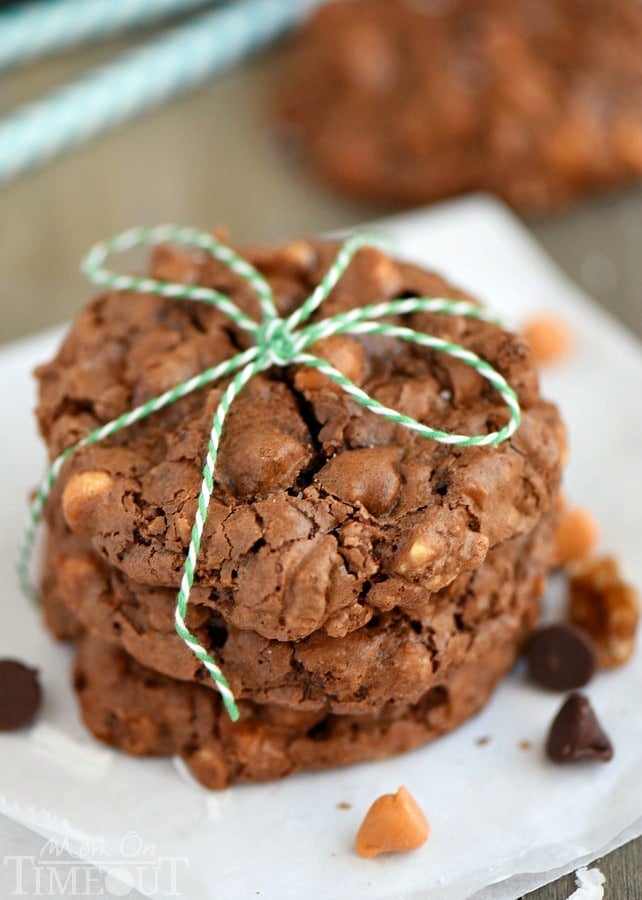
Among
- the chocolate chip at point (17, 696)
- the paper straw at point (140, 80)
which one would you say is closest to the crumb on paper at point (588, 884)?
the chocolate chip at point (17, 696)

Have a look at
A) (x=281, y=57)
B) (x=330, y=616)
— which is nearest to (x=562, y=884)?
(x=330, y=616)

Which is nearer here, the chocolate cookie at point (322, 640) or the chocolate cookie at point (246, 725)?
the chocolate cookie at point (322, 640)

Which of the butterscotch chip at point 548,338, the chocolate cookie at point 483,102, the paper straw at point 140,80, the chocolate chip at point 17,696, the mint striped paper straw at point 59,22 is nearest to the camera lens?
the chocolate chip at point 17,696

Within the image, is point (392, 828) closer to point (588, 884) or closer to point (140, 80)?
point (588, 884)

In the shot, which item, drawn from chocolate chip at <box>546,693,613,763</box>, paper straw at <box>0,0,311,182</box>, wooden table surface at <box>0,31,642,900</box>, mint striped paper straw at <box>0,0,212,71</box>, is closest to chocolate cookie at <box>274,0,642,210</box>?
wooden table surface at <box>0,31,642,900</box>

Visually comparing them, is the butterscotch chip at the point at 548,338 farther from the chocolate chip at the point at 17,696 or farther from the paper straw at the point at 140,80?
the paper straw at the point at 140,80

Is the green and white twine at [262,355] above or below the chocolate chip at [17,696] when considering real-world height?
above
